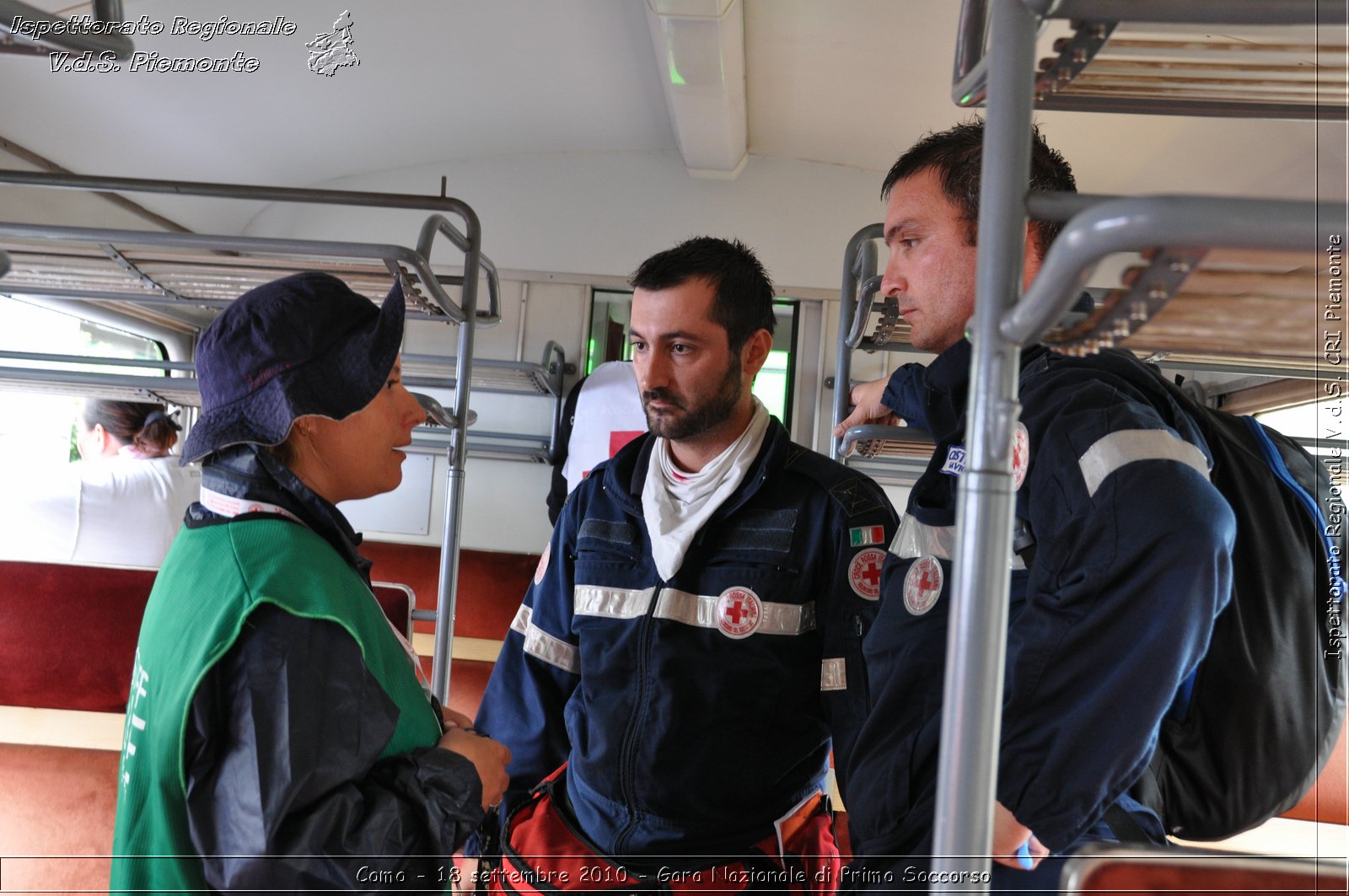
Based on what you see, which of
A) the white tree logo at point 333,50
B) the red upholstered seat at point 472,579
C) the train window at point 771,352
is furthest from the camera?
the train window at point 771,352

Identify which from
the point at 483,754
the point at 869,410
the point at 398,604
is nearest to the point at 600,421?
the point at 398,604

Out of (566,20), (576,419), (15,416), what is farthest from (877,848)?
(15,416)

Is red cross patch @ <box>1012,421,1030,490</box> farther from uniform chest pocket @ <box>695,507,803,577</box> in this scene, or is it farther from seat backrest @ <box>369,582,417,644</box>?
seat backrest @ <box>369,582,417,644</box>

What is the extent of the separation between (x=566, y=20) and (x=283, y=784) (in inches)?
128

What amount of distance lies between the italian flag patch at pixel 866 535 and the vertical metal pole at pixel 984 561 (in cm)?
87

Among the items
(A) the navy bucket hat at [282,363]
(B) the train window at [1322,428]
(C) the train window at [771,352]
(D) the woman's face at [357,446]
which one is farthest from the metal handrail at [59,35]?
(C) the train window at [771,352]

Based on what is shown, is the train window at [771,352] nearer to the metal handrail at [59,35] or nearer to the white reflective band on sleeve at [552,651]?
the white reflective band on sleeve at [552,651]

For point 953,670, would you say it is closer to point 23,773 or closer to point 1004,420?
point 1004,420

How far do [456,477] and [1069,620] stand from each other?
1908 millimetres

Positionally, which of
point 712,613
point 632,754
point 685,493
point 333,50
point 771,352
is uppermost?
point 333,50

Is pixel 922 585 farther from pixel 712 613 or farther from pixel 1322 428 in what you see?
pixel 1322 428

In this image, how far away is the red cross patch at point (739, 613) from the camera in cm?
164

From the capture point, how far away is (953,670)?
2.48 feet

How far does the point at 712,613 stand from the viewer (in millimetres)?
1663
